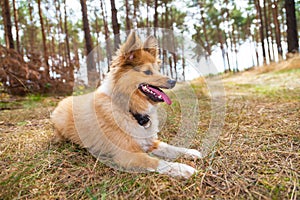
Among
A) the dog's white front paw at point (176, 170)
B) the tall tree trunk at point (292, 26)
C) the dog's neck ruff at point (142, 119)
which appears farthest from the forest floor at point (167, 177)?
the tall tree trunk at point (292, 26)

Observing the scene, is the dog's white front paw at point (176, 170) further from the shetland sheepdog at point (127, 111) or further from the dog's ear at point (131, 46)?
the dog's ear at point (131, 46)

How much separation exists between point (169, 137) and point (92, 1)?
560 inches

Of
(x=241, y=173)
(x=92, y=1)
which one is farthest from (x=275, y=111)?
(x=92, y=1)

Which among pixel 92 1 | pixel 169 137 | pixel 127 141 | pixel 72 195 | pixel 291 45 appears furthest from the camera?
pixel 92 1

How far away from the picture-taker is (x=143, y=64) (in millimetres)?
2502

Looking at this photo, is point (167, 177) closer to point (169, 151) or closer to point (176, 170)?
point (176, 170)

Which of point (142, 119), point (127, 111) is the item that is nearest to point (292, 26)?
point (142, 119)

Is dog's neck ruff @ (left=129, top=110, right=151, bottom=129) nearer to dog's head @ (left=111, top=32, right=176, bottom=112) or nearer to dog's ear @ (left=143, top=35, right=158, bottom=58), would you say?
dog's head @ (left=111, top=32, right=176, bottom=112)

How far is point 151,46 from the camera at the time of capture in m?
2.67

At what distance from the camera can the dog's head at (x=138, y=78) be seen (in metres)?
2.43

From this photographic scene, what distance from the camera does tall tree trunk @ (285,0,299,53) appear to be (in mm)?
11578

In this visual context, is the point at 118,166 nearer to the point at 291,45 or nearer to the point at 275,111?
the point at 275,111

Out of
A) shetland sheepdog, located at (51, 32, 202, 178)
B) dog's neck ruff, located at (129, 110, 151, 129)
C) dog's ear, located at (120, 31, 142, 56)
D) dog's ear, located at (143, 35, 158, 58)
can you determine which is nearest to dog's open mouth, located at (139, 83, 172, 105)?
shetland sheepdog, located at (51, 32, 202, 178)

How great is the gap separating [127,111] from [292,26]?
42.1 feet
